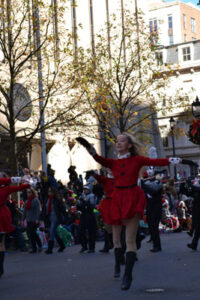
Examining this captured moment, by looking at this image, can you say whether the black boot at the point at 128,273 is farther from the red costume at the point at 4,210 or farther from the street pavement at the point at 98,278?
the red costume at the point at 4,210

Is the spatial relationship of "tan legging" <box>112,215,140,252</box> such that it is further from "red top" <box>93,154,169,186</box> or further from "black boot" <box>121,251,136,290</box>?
"red top" <box>93,154,169,186</box>

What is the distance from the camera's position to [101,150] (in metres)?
40.2

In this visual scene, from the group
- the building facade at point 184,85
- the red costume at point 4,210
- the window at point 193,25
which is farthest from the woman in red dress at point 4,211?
the window at point 193,25

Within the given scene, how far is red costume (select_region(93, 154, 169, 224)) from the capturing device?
7.89 meters

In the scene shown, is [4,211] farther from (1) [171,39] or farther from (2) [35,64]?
(1) [171,39]

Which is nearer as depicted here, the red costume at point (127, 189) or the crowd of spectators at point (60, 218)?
the red costume at point (127, 189)

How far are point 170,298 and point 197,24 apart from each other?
3045 inches

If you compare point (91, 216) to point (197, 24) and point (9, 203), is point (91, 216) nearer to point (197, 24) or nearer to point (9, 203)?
point (9, 203)

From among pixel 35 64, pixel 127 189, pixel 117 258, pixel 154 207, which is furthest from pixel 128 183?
pixel 35 64

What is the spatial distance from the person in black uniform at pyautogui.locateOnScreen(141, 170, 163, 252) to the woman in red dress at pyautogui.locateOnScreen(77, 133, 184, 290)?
532 cm

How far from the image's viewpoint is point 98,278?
9258 millimetres

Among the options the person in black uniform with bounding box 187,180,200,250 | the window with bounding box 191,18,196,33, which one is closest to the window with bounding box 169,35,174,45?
the window with bounding box 191,18,196,33

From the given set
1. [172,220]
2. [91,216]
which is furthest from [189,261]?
[172,220]

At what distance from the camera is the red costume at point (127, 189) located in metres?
7.89
